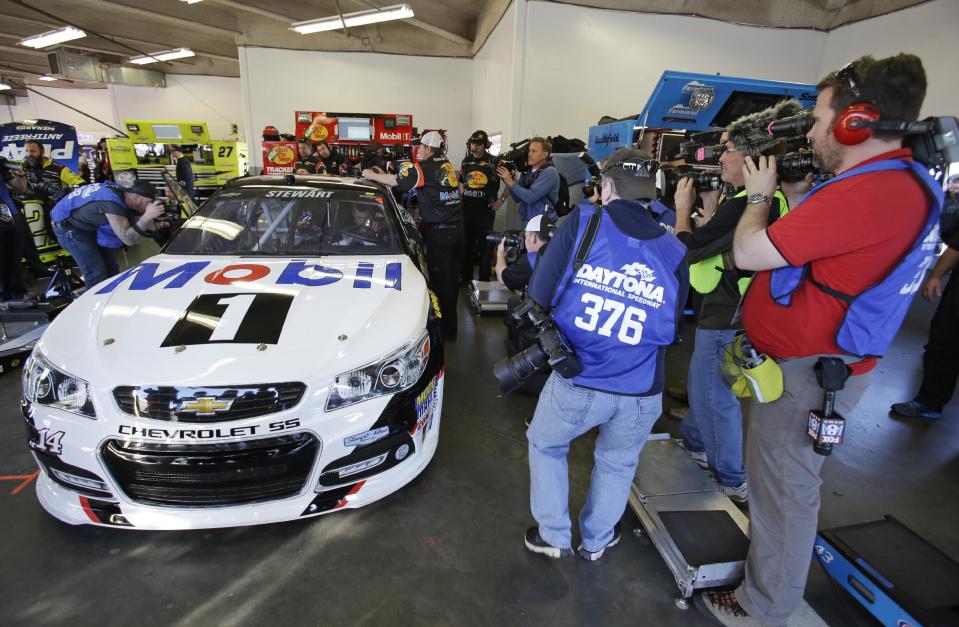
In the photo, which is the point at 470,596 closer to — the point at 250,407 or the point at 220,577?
the point at 220,577

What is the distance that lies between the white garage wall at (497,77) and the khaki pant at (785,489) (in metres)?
6.08

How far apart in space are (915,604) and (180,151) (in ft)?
42.5

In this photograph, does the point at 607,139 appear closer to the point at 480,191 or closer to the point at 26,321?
the point at 480,191

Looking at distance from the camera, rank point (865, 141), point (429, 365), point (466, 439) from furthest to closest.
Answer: point (466, 439)
point (429, 365)
point (865, 141)

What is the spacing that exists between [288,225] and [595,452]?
2218 mm

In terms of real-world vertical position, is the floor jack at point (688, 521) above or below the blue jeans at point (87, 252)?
below

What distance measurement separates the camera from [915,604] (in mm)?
1449

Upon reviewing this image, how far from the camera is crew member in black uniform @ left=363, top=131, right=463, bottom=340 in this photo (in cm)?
384

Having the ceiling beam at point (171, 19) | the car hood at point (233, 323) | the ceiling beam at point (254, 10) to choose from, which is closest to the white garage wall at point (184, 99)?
the ceiling beam at point (171, 19)

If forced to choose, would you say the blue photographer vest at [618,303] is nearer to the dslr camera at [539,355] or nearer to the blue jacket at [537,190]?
the dslr camera at [539,355]

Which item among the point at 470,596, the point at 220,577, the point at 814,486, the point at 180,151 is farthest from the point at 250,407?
the point at 180,151

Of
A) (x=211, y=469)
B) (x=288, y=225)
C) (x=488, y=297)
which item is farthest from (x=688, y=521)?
(x=488, y=297)

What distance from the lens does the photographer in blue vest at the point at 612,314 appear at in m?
1.43

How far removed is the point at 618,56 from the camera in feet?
21.5
